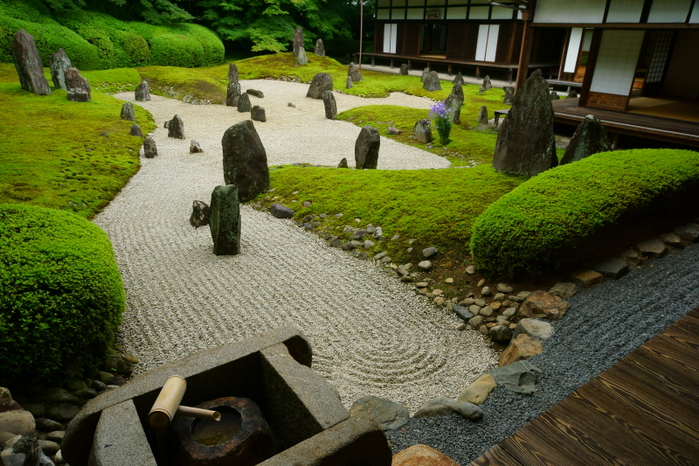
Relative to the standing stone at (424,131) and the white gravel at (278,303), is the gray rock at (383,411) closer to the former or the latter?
the white gravel at (278,303)

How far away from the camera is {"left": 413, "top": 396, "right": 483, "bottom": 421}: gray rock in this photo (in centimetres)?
347

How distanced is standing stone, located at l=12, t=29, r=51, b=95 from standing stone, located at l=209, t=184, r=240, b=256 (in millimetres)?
13923

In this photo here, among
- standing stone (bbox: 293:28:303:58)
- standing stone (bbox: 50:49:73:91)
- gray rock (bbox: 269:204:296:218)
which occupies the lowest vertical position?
gray rock (bbox: 269:204:296:218)

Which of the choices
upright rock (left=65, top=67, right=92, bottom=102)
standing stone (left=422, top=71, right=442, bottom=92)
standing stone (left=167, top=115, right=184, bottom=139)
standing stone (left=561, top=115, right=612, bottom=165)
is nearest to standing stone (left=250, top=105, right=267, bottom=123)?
standing stone (left=167, top=115, right=184, bottom=139)

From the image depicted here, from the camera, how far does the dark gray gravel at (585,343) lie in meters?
3.36

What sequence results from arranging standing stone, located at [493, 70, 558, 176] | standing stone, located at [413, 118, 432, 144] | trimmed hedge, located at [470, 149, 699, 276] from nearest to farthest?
trimmed hedge, located at [470, 149, 699, 276] < standing stone, located at [493, 70, 558, 176] < standing stone, located at [413, 118, 432, 144]

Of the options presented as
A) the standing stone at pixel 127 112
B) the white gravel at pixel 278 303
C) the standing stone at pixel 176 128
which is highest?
the standing stone at pixel 127 112

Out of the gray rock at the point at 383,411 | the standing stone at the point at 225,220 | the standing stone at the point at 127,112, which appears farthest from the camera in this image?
the standing stone at the point at 127,112

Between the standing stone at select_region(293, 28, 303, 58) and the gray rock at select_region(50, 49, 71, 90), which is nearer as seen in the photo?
the gray rock at select_region(50, 49, 71, 90)

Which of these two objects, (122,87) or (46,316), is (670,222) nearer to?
(46,316)

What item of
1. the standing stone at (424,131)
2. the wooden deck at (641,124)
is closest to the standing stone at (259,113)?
the standing stone at (424,131)

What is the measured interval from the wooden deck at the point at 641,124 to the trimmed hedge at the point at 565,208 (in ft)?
16.2

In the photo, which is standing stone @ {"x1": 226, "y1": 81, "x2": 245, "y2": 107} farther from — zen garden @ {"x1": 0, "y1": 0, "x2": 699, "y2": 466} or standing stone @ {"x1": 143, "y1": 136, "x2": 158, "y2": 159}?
standing stone @ {"x1": 143, "y1": 136, "x2": 158, "y2": 159}

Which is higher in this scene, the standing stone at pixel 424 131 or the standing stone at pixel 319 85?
the standing stone at pixel 319 85
